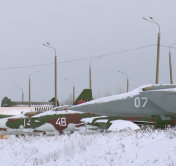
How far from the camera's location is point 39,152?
11984 millimetres

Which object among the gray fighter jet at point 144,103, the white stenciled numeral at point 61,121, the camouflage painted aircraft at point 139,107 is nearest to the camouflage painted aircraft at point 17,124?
the white stenciled numeral at point 61,121

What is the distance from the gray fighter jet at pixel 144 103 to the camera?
13.3 m

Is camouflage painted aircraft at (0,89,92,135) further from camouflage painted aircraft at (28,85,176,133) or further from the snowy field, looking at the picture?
the snowy field

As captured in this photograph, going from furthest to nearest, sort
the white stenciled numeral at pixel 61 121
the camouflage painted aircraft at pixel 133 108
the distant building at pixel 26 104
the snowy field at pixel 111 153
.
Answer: the distant building at pixel 26 104, the white stenciled numeral at pixel 61 121, the camouflage painted aircraft at pixel 133 108, the snowy field at pixel 111 153

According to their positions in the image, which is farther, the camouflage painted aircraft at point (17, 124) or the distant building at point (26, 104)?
the distant building at point (26, 104)

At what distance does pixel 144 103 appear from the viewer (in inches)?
542

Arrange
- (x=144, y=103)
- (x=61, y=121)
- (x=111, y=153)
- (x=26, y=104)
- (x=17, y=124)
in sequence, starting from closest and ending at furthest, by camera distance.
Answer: (x=111, y=153)
(x=144, y=103)
(x=61, y=121)
(x=17, y=124)
(x=26, y=104)

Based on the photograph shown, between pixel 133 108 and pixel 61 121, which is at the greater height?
pixel 133 108

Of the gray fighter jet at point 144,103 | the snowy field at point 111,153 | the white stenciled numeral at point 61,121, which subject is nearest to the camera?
the snowy field at point 111,153

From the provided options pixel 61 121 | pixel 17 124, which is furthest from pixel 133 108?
pixel 17 124

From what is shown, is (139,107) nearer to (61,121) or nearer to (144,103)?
(144,103)

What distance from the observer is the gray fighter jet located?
13281 millimetres

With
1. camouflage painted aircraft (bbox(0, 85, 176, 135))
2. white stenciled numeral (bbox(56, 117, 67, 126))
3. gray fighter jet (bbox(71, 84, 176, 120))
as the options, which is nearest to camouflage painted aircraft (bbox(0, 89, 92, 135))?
white stenciled numeral (bbox(56, 117, 67, 126))

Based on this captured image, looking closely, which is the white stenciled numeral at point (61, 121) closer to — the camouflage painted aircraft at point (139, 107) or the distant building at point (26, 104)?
the camouflage painted aircraft at point (139, 107)
